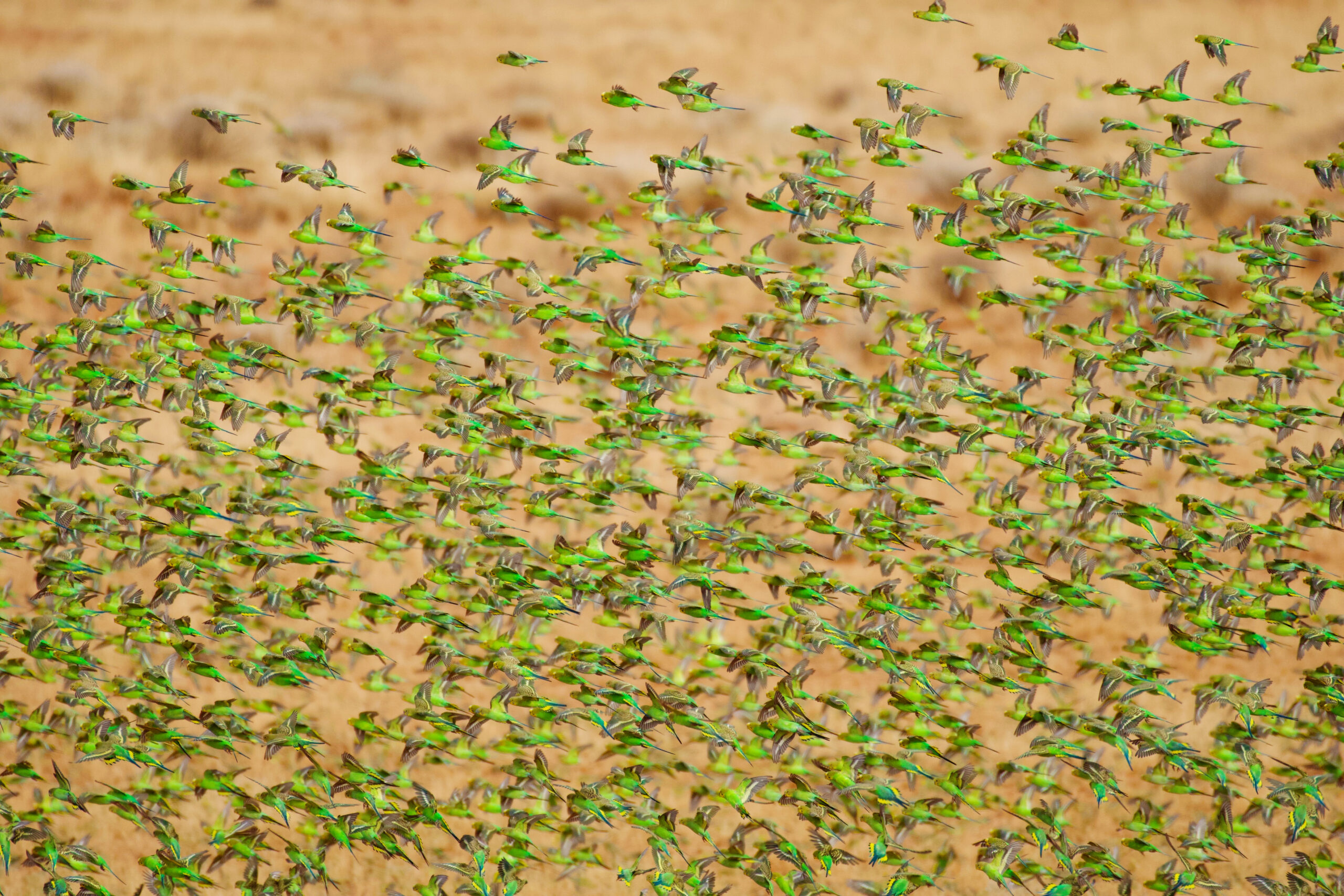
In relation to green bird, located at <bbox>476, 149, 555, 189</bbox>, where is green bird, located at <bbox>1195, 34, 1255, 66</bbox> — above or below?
above

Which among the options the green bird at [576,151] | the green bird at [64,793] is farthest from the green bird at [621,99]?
the green bird at [64,793]

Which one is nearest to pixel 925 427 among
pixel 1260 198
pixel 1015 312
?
pixel 1015 312

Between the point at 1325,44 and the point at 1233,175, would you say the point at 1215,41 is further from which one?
the point at 1233,175

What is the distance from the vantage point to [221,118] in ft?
18.4

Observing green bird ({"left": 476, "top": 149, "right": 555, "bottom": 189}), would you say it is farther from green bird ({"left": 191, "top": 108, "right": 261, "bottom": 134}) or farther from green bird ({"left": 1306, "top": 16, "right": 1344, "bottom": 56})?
green bird ({"left": 1306, "top": 16, "right": 1344, "bottom": 56})

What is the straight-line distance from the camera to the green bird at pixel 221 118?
5.37 m

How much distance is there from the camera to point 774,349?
5520mm

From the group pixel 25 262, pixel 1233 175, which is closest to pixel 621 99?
pixel 1233 175

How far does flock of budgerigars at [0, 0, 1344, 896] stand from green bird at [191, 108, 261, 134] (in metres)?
0.09

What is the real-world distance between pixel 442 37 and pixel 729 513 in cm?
346

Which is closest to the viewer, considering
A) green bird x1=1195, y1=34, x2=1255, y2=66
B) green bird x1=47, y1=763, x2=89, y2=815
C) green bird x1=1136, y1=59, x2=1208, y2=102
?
green bird x1=1195, y1=34, x2=1255, y2=66

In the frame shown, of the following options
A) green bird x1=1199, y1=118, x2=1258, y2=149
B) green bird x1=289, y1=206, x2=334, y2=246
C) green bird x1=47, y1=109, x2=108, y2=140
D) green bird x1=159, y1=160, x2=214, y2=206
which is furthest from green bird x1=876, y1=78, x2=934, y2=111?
green bird x1=47, y1=109, x2=108, y2=140

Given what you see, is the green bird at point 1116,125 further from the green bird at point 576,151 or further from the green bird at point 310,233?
the green bird at point 310,233

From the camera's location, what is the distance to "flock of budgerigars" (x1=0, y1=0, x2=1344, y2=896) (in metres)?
5.46
